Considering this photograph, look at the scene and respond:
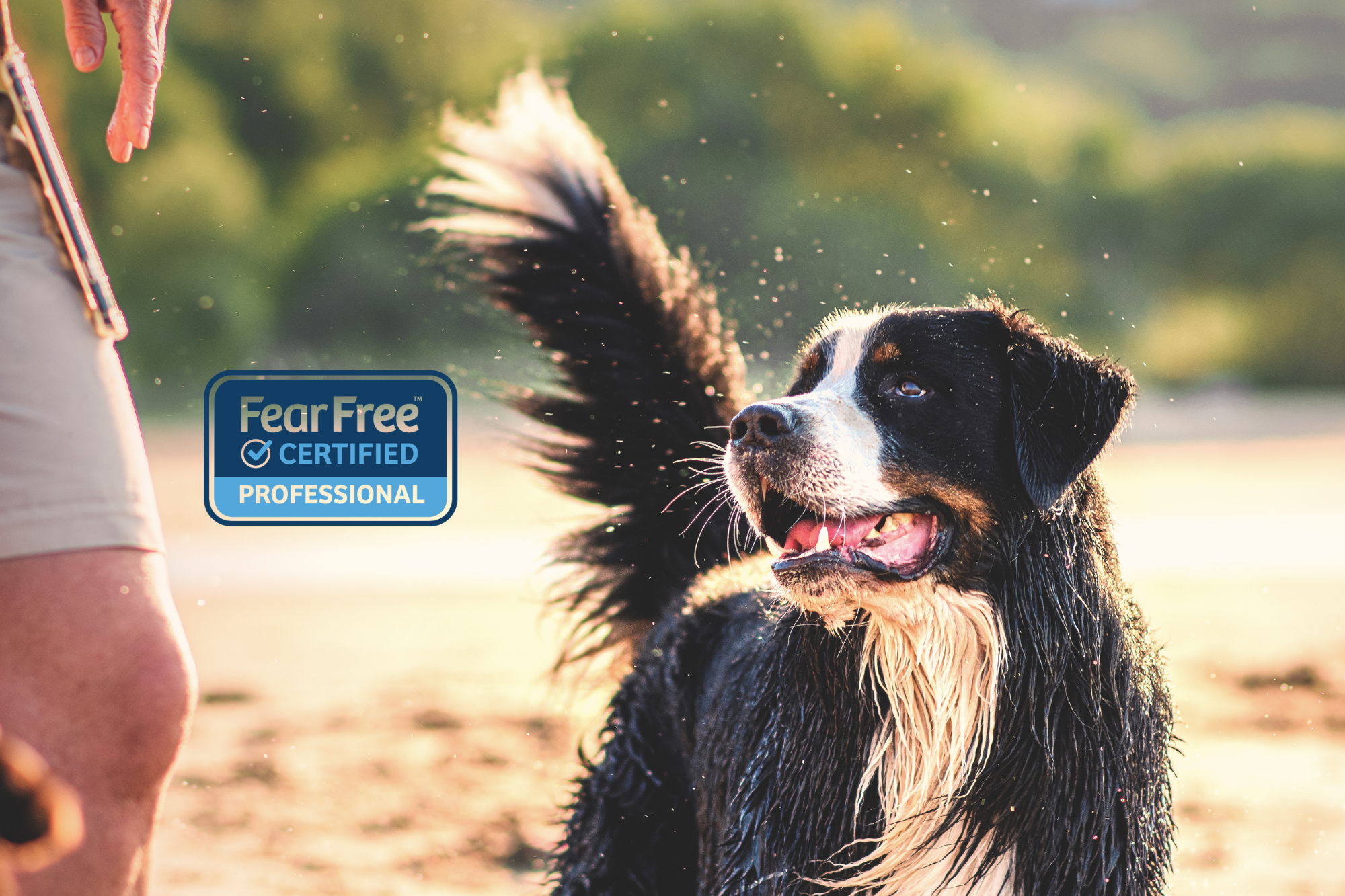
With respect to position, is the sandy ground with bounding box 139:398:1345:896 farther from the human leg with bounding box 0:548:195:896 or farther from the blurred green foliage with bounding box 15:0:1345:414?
the blurred green foliage with bounding box 15:0:1345:414

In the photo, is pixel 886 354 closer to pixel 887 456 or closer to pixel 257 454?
pixel 887 456

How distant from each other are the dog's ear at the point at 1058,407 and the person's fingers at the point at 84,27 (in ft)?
5.30

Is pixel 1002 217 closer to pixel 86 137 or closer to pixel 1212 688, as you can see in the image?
pixel 86 137

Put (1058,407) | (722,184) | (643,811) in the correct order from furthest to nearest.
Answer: (722,184) < (643,811) < (1058,407)

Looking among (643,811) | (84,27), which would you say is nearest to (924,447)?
(643,811)

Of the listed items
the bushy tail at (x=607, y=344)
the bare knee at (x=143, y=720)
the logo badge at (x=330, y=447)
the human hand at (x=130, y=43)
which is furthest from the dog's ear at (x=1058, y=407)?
the logo badge at (x=330, y=447)

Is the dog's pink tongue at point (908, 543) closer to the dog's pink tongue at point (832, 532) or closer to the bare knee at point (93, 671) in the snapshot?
the dog's pink tongue at point (832, 532)

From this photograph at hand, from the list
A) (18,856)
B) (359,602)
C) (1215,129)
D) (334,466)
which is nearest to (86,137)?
(359,602)

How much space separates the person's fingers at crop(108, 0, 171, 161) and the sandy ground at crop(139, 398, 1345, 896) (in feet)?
5.76

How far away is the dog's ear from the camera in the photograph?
229cm

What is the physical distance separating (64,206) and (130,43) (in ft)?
1.17

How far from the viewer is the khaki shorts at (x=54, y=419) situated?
5.04 feet

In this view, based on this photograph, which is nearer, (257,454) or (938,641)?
(938,641)

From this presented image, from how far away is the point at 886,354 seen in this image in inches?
95.7
